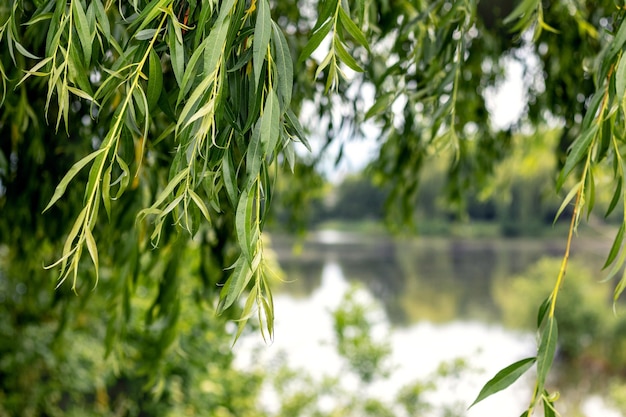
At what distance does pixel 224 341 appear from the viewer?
9.59 ft

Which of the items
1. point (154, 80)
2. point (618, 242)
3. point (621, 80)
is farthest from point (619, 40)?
point (154, 80)

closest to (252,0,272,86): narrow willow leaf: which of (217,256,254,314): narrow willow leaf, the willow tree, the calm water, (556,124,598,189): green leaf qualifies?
the willow tree

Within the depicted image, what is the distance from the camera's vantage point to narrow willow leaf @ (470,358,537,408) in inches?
20.1

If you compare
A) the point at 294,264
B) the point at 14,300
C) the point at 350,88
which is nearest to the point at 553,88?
the point at 350,88

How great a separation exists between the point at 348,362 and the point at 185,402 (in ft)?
3.86

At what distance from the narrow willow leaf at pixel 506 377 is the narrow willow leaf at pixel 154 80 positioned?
1.13 ft

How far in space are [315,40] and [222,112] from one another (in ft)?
0.32

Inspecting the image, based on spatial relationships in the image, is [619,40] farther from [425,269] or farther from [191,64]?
[425,269]

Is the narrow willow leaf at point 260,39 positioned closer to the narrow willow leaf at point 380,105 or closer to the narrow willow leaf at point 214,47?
the narrow willow leaf at point 214,47

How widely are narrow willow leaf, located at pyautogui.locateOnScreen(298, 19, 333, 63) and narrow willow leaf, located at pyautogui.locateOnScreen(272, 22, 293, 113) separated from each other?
2cm

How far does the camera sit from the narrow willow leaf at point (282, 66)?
48 cm

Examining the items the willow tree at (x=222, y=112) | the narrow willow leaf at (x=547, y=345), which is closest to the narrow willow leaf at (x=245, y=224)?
the willow tree at (x=222, y=112)

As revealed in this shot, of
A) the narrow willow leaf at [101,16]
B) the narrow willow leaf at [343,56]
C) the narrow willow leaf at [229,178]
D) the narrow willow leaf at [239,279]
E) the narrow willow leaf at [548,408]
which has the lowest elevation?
the narrow willow leaf at [548,408]

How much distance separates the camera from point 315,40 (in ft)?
1.66
